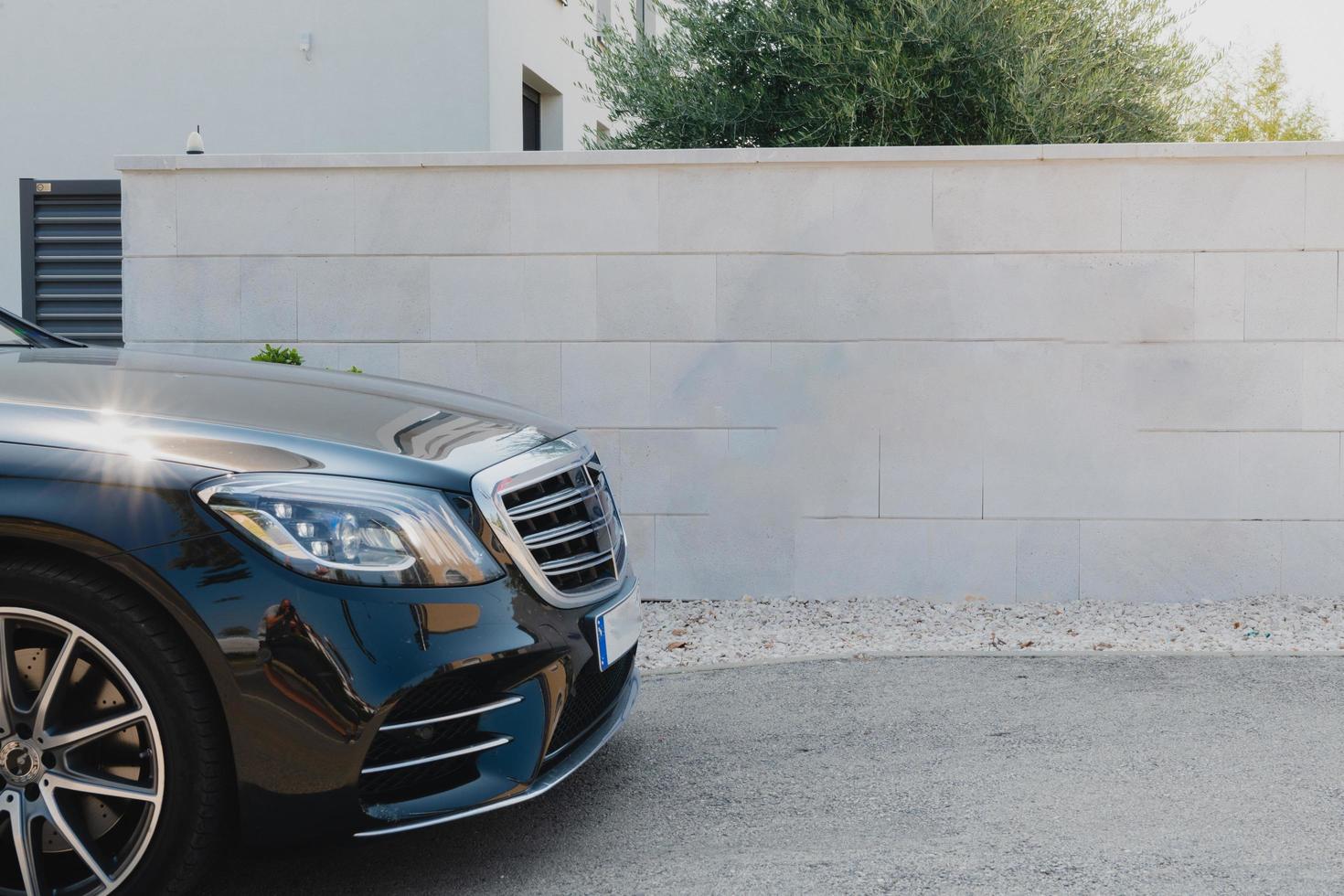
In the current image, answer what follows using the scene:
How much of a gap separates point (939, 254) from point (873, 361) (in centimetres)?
61

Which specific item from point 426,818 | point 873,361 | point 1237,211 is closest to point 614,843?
point 426,818

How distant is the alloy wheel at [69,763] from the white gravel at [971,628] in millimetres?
2649

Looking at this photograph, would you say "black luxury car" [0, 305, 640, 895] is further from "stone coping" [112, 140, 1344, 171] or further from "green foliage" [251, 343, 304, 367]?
"stone coping" [112, 140, 1344, 171]

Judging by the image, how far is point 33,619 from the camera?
2.42 metres

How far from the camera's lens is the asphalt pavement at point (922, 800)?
2797mm

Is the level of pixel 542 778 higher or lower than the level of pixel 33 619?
lower

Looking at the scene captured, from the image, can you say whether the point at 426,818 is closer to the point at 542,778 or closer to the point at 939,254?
the point at 542,778

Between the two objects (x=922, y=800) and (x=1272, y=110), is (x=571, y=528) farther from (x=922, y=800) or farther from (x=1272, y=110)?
(x=1272, y=110)

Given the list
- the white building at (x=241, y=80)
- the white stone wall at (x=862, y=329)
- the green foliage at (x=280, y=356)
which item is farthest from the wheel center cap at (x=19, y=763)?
the white building at (x=241, y=80)

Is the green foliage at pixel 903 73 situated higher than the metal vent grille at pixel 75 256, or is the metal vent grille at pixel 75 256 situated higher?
the green foliage at pixel 903 73

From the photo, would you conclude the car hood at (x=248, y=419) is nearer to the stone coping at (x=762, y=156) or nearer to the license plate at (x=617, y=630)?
the license plate at (x=617, y=630)

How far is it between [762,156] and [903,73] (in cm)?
214

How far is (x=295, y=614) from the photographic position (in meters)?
2.37

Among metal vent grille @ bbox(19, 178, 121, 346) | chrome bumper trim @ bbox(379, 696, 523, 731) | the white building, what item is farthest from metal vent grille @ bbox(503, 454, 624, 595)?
the white building
